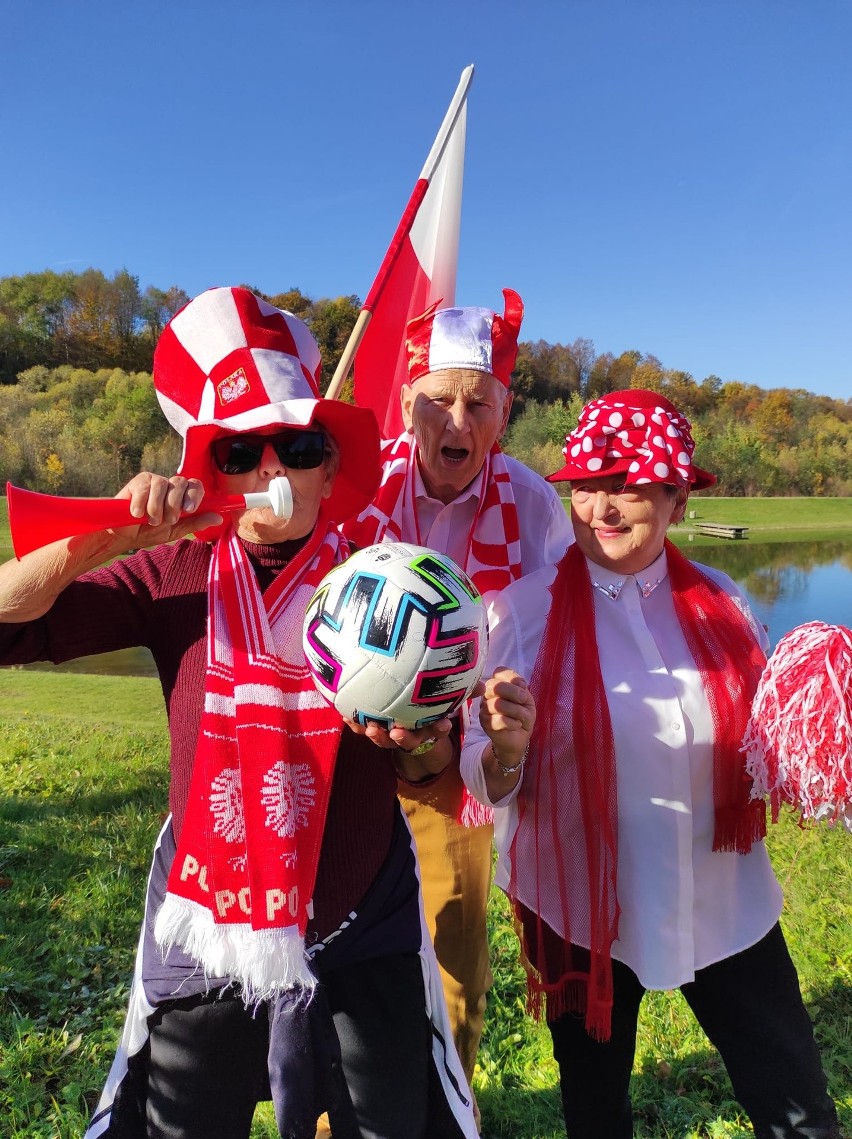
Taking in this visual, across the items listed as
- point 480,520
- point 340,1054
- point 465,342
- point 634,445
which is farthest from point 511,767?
point 465,342

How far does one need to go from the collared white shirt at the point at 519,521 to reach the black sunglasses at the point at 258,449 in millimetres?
833

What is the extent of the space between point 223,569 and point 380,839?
0.72 m

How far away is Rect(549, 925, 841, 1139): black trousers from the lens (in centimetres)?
174

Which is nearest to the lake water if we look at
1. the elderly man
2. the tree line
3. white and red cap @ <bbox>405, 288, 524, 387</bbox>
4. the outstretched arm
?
the tree line

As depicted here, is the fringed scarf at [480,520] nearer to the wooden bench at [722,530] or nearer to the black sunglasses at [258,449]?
the black sunglasses at [258,449]

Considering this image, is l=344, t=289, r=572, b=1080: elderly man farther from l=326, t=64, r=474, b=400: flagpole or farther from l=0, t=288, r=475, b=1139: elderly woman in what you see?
l=0, t=288, r=475, b=1139: elderly woman

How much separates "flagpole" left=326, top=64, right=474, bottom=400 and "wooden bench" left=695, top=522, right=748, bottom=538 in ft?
113

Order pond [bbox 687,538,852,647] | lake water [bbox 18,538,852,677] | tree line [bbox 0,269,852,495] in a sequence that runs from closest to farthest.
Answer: lake water [bbox 18,538,852,677] → pond [bbox 687,538,852,647] → tree line [bbox 0,269,852,495]

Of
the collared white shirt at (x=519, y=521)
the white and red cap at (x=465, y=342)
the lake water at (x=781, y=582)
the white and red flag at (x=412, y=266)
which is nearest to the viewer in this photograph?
the white and red cap at (x=465, y=342)

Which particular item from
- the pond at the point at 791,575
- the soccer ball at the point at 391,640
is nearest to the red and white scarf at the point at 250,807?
the soccer ball at the point at 391,640

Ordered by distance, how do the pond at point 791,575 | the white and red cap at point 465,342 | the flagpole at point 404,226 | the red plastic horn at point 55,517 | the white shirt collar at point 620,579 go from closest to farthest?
the red plastic horn at point 55,517, the white shirt collar at point 620,579, the white and red cap at point 465,342, the flagpole at point 404,226, the pond at point 791,575

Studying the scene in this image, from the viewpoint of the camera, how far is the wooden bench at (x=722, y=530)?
114 ft

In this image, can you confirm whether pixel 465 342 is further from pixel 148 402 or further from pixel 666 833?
pixel 148 402

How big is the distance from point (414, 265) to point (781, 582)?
2478 cm
